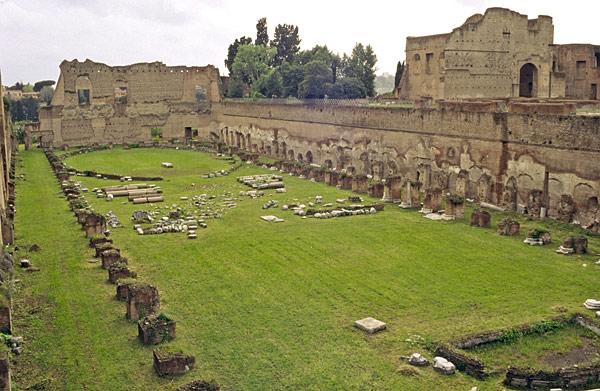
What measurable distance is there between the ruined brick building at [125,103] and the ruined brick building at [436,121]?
0.07 metres

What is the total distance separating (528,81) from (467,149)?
16.4 metres

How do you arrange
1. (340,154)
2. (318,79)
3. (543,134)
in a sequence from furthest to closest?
(318,79) < (340,154) < (543,134)

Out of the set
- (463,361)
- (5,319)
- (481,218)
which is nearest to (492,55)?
(481,218)

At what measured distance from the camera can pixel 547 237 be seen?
16.6 meters

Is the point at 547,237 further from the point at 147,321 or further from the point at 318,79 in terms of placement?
the point at 318,79

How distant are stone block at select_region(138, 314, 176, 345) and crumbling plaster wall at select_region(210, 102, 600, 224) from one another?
13.0 metres

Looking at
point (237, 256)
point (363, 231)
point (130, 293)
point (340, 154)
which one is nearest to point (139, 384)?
point (130, 293)

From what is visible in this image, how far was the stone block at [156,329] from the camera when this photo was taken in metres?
10.3

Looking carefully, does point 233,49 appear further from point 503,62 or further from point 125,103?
point 503,62

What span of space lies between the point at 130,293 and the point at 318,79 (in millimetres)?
40559

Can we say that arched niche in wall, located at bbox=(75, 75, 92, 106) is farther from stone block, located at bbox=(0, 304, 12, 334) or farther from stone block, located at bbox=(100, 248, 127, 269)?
stone block, located at bbox=(0, 304, 12, 334)

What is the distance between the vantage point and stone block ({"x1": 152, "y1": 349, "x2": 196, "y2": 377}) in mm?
9147

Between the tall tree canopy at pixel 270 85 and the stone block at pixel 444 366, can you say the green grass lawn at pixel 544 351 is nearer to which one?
the stone block at pixel 444 366

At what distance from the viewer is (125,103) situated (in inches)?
1820
